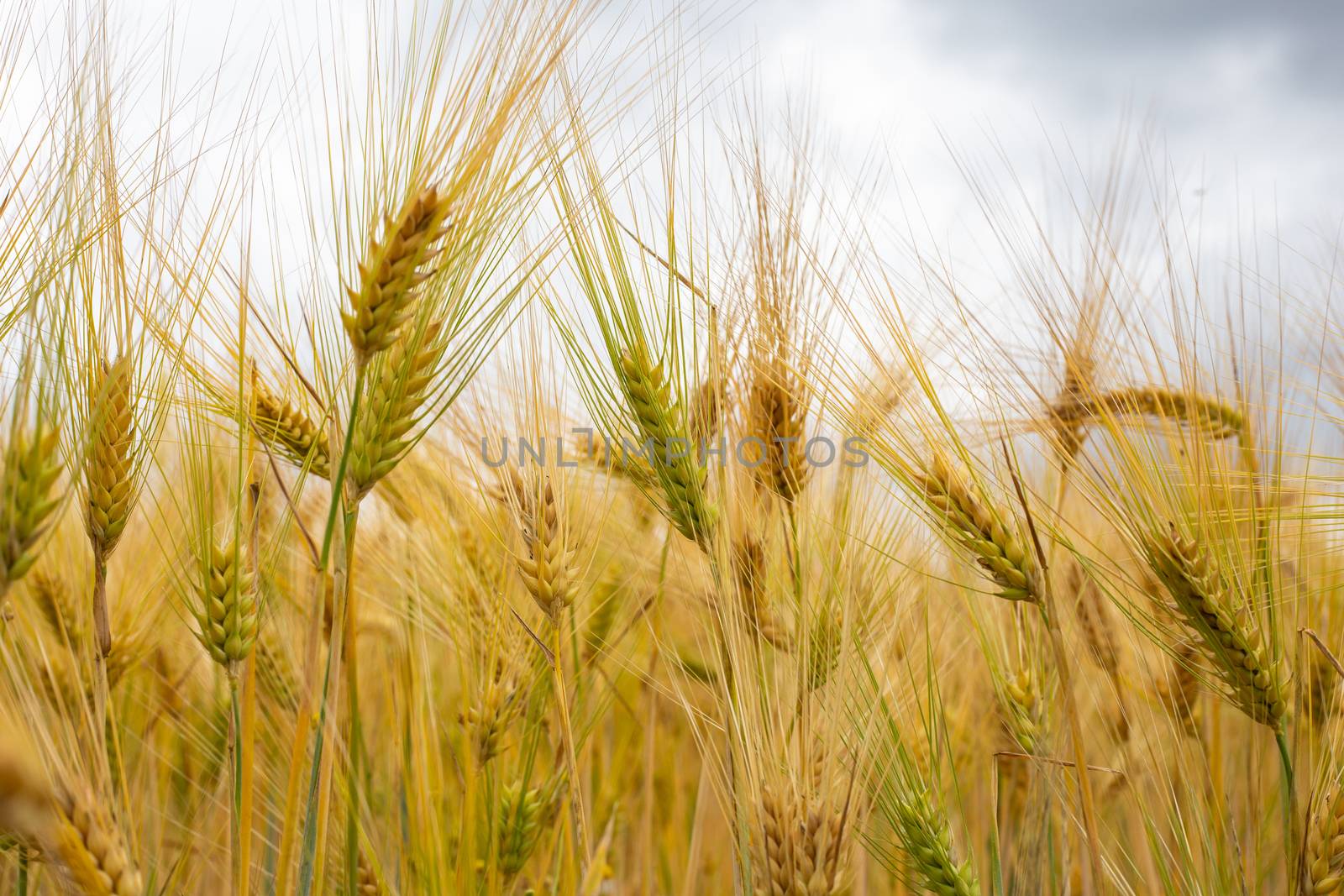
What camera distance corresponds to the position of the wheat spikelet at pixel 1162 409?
1154 mm

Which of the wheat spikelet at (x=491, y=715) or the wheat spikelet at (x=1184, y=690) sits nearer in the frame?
the wheat spikelet at (x=491, y=715)

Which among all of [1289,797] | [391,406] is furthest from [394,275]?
[1289,797]

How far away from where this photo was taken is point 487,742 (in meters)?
1.20

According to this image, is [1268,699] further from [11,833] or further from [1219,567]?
[11,833]

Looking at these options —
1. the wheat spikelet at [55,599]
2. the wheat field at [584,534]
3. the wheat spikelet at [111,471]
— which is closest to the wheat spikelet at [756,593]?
the wheat field at [584,534]

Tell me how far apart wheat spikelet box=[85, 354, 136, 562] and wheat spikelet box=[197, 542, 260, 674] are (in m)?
0.09

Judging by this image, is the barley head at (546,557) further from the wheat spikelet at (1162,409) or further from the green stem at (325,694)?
the wheat spikelet at (1162,409)

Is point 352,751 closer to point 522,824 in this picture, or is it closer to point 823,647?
point 522,824

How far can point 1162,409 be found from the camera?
3.78 ft

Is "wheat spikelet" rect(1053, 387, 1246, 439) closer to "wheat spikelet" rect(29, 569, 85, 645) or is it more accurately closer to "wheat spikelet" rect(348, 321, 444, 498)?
"wheat spikelet" rect(348, 321, 444, 498)

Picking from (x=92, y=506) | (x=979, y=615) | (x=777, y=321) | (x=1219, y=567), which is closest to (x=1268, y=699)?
(x=1219, y=567)

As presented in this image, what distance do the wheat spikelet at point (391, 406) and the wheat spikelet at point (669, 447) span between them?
0.82ft

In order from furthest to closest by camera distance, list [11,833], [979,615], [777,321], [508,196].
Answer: [979,615] → [777,321] → [508,196] → [11,833]

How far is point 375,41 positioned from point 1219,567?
4.00 ft
